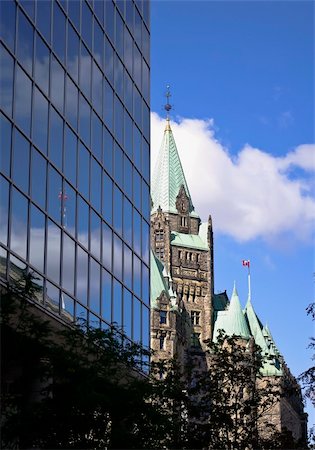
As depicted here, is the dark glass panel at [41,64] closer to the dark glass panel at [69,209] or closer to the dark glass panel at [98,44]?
the dark glass panel at [69,209]

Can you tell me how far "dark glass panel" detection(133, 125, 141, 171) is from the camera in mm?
39128

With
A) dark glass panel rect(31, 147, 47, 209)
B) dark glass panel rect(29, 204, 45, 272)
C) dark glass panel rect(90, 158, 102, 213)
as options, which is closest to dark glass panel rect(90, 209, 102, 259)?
dark glass panel rect(90, 158, 102, 213)

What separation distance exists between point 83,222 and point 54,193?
2854 mm

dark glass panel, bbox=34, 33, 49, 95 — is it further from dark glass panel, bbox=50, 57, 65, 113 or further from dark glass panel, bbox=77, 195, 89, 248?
dark glass panel, bbox=77, 195, 89, 248

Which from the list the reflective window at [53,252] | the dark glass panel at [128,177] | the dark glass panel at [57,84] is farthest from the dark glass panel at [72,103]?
the dark glass panel at [128,177]

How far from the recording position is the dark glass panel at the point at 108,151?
3488 centimetres

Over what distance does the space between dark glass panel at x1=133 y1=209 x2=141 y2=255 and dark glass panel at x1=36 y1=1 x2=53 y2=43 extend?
10685 millimetres

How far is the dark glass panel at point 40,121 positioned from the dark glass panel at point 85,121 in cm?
352

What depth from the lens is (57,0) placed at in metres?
30.2

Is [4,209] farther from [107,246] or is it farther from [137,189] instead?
[137,189]

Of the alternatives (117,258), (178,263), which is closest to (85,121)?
(117,258)

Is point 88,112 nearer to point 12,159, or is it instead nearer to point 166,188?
point 12,159

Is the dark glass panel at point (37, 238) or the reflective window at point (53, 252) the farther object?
the reflective window at point (53, 252)

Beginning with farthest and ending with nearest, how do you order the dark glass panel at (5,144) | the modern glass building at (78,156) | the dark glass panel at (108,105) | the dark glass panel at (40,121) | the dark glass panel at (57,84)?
1. the dark glass panel at (108,105)
2. the dark glass panel at (57,84)
3. the dark glass panel at (40,121)
4. the modern glass building at (78,156)
5. the dark glass panel at (5,144)
